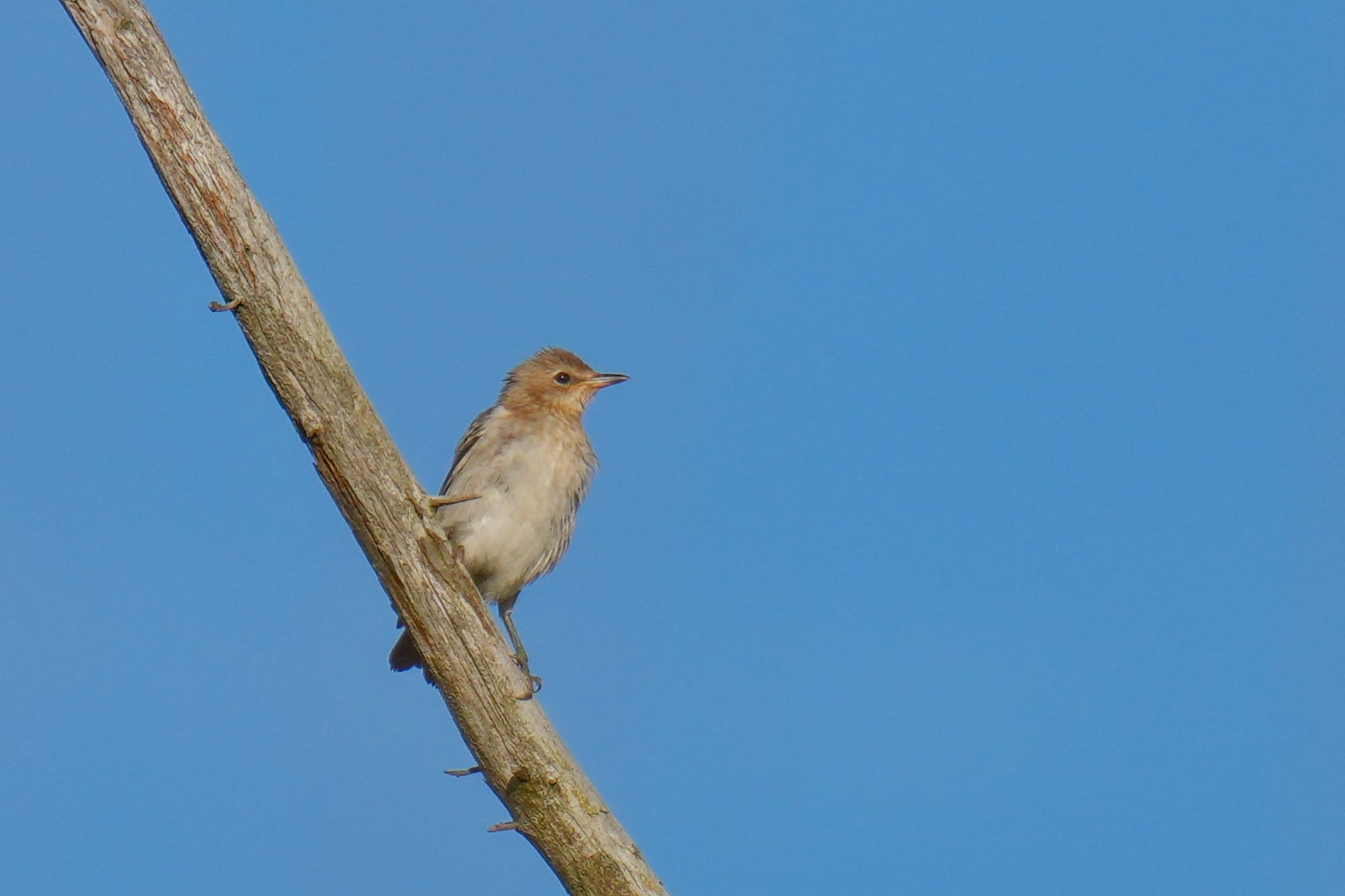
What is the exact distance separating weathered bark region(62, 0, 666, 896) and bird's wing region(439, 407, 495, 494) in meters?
4.10

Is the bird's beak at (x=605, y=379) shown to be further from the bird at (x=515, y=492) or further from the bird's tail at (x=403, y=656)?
the bird's tail at (x=403, y=656)

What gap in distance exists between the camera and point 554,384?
12539mm

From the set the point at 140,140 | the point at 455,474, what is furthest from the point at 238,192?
the point at 455,474

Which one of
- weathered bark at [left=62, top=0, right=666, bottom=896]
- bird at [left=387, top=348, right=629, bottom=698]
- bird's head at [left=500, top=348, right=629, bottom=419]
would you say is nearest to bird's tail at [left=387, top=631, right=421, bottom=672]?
bird at [left=387, top=348, right=629, bottom=698]

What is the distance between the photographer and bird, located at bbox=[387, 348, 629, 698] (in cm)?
1127

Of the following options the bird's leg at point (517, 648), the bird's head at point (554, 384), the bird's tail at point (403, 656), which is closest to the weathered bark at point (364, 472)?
the bird's leg at point (517, 648)

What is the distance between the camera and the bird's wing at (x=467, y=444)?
1193 centimetres

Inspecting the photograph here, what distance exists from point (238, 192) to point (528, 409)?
5.18m

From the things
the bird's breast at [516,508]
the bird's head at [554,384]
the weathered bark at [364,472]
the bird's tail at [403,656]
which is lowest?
the weathered bark at [364,472]

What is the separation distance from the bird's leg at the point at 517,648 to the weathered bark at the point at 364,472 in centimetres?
7

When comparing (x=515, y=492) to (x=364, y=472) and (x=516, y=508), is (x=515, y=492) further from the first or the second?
(x=364, y=472)

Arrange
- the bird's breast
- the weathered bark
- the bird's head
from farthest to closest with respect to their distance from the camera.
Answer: the bird's head
the bird's breast
the weathered bark

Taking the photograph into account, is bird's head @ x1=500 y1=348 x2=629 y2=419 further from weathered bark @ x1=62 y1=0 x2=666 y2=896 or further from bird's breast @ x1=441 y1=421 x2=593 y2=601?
weathered bark @ x1=62 y1=0 x2=666 y2=896

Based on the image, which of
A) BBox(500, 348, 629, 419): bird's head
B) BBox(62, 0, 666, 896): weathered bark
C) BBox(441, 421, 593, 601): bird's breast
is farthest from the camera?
BBox(500, 348, 629, 419): bird's head
